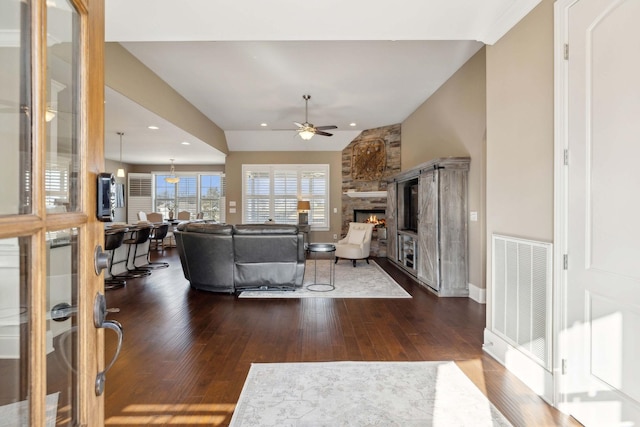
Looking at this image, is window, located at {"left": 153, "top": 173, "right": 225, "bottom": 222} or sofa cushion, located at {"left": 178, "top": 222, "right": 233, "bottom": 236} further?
window, located at {"left": 153, "top": 173, "right": 225, "bottom": 222}

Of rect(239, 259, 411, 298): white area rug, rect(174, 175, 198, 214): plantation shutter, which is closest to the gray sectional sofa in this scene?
rect(239, 259, 411, 298): white area rug

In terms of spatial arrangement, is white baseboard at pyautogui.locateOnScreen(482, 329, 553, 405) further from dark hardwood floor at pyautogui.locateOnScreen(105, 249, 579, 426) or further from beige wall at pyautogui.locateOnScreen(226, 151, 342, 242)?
beige wall at pyautogui.locateOnScreen(226, 151, 342, 242)

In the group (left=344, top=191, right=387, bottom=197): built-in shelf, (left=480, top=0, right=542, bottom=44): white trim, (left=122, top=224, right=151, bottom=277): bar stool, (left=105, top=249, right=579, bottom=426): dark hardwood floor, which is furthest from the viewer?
(left=344, top=191, right=387, bottom=197): built-in shelf

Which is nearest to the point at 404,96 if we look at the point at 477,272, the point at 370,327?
the point at 477,272

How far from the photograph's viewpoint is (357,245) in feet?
21.4

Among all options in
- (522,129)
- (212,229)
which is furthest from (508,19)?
(212,229)

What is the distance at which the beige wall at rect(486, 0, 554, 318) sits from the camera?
213 centimetres

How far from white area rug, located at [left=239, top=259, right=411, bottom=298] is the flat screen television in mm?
1019

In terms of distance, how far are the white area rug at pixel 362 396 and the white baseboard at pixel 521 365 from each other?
1.29 feet

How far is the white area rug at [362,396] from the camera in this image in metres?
1.90

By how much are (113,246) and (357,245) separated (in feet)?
13.9

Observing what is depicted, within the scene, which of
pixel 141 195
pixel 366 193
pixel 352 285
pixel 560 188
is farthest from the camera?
pixel 141 195

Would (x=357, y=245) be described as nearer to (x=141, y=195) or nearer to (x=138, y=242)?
(x=138, y=242)

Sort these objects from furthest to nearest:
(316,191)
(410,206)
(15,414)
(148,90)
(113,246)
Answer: (316,191), (410,206), (113,246), (148,90), (15,414)
